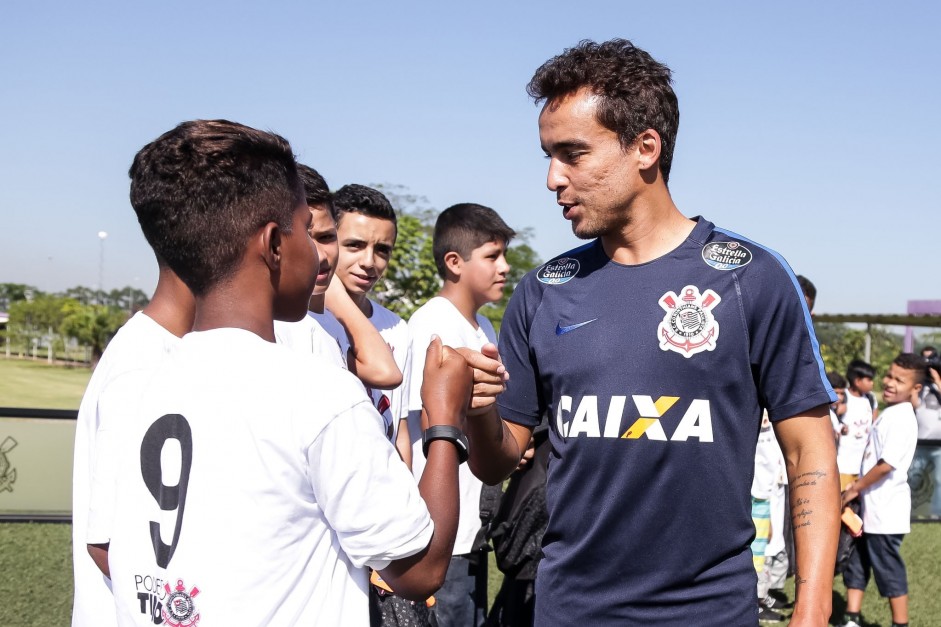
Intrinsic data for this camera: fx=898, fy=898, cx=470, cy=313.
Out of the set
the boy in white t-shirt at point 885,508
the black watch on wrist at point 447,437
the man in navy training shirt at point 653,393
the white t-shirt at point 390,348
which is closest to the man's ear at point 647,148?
the man in navy training shirt at point 653,393

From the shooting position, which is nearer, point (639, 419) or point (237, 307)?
point (237, 307)

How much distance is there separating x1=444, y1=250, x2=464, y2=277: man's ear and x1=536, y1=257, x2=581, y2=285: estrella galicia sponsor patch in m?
2.59

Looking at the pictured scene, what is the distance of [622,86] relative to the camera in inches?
106

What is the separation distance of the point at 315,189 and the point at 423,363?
119cm

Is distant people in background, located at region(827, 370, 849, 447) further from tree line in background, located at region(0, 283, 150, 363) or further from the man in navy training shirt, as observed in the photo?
tree line in background, located at region(0, 283, 150, 363)

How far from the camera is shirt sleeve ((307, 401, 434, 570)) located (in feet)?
5.77

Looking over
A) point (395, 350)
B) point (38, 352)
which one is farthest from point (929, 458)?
point (38, 352)

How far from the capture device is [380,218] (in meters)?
4.51

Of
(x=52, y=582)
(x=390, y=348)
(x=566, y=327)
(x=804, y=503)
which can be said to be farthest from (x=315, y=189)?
(x=52, y=582)

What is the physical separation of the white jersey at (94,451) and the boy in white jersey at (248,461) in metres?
0.41

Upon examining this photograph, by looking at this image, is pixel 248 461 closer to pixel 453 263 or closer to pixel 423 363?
pixel 423 363

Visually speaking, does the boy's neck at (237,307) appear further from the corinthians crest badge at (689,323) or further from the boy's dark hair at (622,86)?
the boy's dark hair at (622,86)

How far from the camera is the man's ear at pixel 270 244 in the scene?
6.34 ft

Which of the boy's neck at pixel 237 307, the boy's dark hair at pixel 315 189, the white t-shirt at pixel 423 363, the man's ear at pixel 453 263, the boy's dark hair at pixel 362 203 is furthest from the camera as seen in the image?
the man's ear at pixel 453 263
